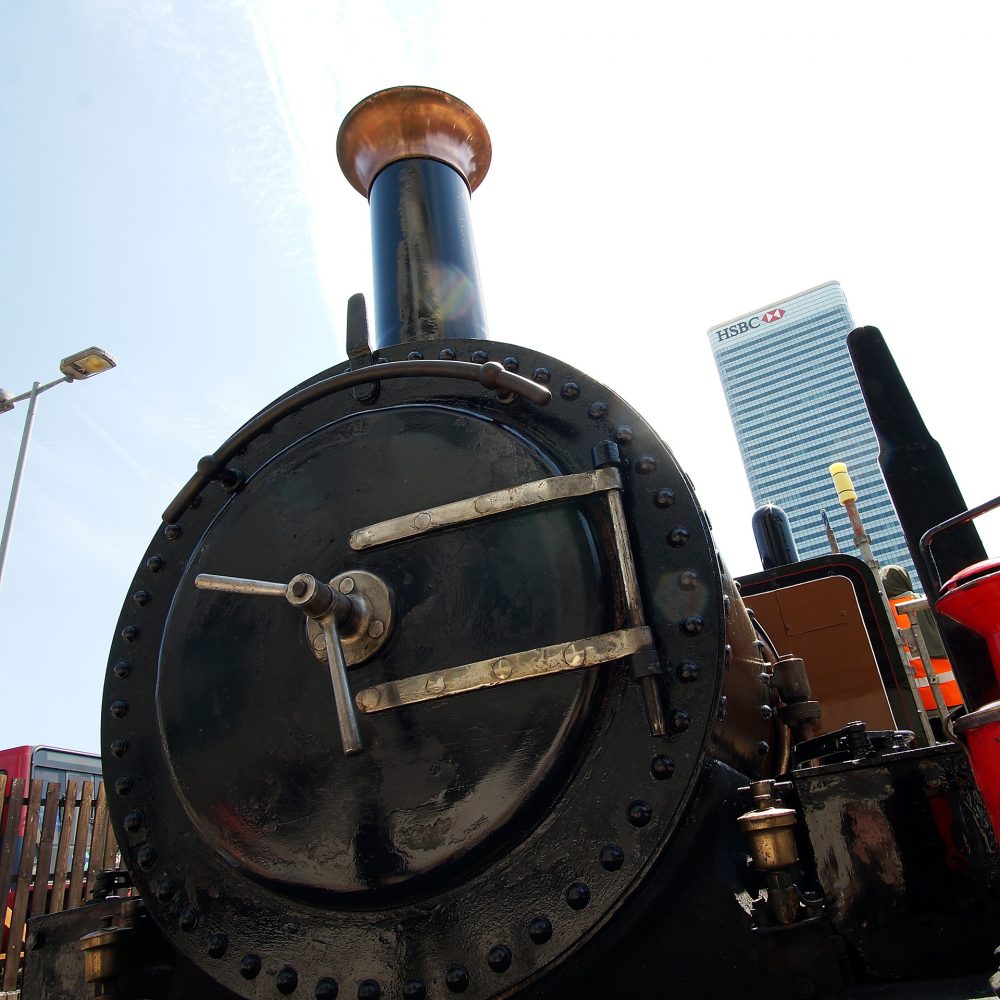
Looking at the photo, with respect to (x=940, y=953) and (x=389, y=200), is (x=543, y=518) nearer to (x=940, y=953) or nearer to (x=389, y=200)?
(x=940, y=953)

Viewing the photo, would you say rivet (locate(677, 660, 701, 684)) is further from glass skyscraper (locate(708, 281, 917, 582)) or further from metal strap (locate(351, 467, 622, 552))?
glass skyscraper (locate(708, 281, 917, 582))

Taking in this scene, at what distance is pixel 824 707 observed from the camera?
330cm

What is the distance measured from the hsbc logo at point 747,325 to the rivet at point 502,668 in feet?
188

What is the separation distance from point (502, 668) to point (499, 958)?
0.43 metres

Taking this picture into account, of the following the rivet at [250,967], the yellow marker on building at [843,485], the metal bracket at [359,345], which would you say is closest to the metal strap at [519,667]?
the rivet at [250,967]

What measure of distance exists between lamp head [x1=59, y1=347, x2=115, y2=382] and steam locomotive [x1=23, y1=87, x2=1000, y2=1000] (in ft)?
20.5

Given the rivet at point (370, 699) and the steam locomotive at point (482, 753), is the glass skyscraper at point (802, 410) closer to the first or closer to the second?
the steam locomotive at point (482, 753)

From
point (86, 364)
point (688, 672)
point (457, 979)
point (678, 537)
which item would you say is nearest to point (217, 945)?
point (457, 979)

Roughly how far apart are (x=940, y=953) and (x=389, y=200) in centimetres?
239

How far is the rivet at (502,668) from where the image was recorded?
137 cm

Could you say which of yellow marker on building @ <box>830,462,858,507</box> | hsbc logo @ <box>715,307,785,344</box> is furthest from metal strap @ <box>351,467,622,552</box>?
hsbc logo @ <box>715,307,785,344</box>

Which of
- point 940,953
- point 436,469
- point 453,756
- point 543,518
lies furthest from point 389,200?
point 940,953

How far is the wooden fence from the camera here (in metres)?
4.93

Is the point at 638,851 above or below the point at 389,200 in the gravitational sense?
below
